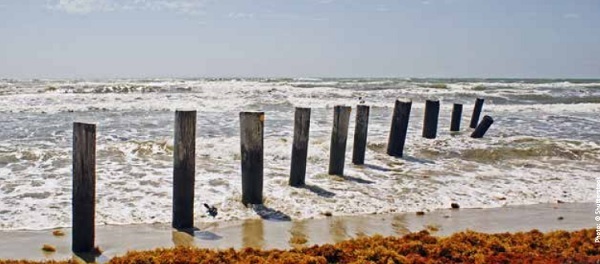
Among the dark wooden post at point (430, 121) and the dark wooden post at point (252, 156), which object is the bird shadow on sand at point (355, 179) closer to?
the dark wooden post at point (252, 156)

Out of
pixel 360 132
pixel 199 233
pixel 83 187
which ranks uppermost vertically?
pixel 360 132

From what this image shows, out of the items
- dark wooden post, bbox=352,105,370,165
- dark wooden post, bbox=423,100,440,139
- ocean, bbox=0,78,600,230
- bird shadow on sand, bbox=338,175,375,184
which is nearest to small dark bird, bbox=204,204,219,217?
ocean, bbox=0,78,600,230

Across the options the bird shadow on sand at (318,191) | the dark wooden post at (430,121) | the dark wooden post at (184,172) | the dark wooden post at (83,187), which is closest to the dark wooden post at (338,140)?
the bird shadow on sand at (318,191)

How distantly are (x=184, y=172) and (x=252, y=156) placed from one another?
4.87ft

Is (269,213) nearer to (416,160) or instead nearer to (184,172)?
(184,172)

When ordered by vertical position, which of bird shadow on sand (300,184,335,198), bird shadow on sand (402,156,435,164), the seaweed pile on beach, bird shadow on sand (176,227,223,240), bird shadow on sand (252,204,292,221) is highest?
the seaweed pile on beach

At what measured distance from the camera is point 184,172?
7.68 meters

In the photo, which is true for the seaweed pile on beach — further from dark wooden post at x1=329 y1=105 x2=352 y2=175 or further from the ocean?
dark wooden post at x1=329 y1=105 x2=352 y2=175

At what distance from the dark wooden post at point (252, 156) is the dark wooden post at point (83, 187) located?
278 centimetres

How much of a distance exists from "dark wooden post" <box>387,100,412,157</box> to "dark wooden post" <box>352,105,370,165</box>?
159 centimetres

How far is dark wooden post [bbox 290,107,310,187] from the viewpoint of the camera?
33.4 feet

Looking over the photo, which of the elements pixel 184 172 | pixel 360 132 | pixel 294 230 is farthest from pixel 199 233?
pixel 360 132

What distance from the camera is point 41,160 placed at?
12.5 m

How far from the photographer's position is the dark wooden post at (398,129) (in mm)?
13709
